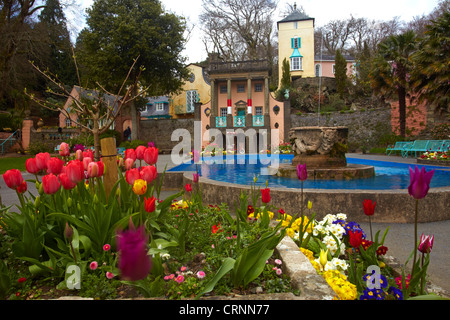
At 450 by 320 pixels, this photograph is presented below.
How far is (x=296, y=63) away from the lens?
117ft

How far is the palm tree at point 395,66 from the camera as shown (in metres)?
20.2

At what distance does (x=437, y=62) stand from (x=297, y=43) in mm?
22068

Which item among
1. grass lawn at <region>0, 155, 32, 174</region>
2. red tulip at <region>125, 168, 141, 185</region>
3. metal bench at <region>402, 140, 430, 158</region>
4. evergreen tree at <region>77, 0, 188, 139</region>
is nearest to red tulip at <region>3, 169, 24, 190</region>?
red tulip at <region>125, 168, 141, 185</region>

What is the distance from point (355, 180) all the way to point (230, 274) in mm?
6294

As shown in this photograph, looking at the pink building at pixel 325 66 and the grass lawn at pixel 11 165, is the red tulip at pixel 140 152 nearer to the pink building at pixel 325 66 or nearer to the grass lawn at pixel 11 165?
the grass lawn at pixel 11 165

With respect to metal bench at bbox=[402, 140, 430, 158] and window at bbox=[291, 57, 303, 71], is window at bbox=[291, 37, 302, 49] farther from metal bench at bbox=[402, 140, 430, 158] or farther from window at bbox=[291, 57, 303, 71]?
metal bench at bbox=[402, 140, 430, 158]

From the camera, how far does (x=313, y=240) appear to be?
2820mm

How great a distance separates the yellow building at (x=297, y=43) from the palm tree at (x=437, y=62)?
19.3 meters

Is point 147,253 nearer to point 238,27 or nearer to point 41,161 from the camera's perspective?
point 41,161

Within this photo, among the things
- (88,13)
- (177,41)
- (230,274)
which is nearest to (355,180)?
(230,274)

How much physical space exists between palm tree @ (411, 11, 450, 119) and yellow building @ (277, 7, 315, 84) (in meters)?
19.3

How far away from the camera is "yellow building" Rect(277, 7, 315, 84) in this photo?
1372 inches

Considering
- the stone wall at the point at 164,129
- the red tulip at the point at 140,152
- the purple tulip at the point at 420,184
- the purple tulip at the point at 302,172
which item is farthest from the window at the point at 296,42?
the purple tulip at the point at 420,184
